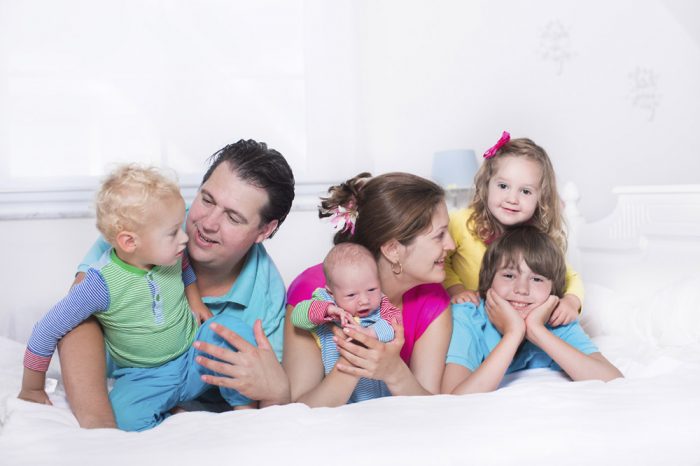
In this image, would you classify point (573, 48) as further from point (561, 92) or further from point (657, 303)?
point (657, 303)

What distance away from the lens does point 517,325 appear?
74.1 inches

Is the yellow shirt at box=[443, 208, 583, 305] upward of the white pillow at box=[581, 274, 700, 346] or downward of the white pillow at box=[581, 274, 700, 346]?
upward

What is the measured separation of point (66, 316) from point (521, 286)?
1203mm

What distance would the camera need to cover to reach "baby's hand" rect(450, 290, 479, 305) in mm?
2129

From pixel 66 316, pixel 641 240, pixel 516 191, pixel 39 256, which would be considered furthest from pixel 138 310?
pixel 641 240

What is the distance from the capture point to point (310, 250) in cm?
360

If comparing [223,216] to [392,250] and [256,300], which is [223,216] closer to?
[256,300]

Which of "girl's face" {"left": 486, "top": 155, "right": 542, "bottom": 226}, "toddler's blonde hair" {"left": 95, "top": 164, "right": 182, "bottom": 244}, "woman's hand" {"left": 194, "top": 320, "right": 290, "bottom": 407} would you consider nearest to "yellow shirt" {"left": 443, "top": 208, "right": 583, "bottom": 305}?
"girl's face" {"left": 486, "top": 155, "right": 542, "bottom": 226}

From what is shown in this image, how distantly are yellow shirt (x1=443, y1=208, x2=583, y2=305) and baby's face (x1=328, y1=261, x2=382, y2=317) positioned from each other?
2.34 feet

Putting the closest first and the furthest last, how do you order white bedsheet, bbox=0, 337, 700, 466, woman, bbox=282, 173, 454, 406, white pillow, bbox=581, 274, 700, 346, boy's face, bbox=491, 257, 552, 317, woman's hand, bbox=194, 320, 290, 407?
white bedsheet, bbox=0, 337, 700, 466, woman's hand, bbox=194, 320, 290, 407, woman, bbox=282, 173, 454, 406, boy's face, bbox=491, 257, 552, 317, white pillow, bbox=581, 274, 700, 346

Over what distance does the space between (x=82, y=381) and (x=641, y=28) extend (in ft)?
12.1

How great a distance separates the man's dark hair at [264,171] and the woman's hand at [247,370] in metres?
0.40

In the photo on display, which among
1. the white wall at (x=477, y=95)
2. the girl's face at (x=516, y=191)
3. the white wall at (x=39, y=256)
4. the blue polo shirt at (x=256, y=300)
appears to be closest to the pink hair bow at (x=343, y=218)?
the blue polo shirt at (x=256, y=300)

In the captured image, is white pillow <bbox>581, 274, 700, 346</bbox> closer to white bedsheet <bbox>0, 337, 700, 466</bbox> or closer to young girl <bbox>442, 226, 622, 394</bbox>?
young girl <bbox>442, 226, 622, 394</bbox>
